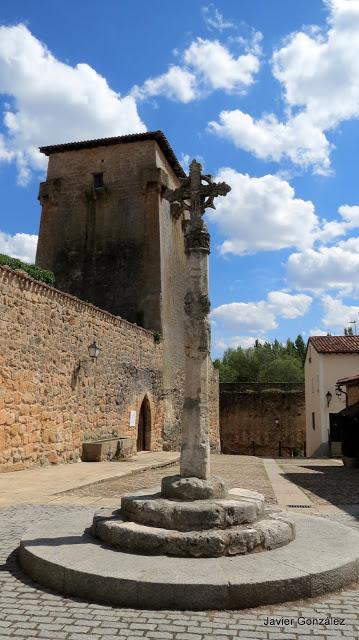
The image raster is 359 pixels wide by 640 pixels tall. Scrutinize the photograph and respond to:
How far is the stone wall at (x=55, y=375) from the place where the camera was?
10766mm

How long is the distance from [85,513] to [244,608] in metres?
2.98

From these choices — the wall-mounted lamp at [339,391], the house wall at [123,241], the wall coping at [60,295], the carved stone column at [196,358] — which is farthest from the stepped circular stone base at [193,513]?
the house wall at [123,241]

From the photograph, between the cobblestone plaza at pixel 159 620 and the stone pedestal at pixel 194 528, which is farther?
the stone pedestal at pixel 194 528

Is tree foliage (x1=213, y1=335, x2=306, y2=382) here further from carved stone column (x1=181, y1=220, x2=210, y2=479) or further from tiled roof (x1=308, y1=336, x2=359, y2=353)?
carved stone column (x1=181, y1=220, x2=210, y2=479)

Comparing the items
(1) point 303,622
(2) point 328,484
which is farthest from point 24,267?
(1) point 303,622

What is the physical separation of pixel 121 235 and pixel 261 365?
29.9 meters

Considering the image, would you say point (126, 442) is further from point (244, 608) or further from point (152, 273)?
point (244, 608)

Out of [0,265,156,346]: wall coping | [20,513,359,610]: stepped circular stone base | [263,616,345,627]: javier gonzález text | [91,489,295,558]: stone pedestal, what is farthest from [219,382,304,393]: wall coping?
[263,616,345,627]: javier gonzález text

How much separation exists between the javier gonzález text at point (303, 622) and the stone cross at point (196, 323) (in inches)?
74.7

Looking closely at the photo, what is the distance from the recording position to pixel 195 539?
429 centimetres

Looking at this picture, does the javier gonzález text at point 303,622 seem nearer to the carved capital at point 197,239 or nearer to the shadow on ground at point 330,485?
the carved capital at point 197,239

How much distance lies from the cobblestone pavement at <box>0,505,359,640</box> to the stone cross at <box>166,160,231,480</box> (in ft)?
5.86

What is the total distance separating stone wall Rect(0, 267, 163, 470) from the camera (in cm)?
1077

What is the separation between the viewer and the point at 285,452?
105ft
